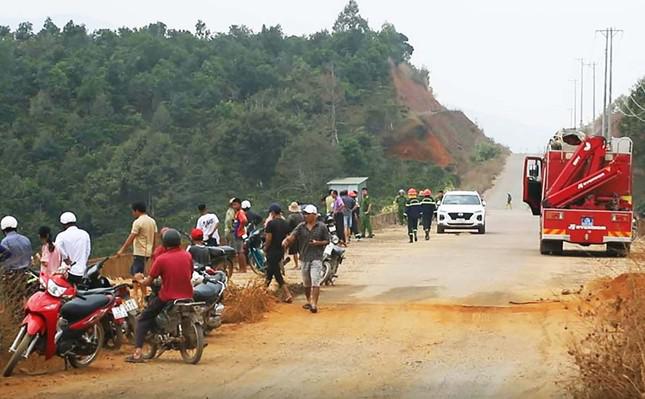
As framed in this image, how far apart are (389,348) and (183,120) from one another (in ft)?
236

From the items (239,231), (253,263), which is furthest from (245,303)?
(239,231)

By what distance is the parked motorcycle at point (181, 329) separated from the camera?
1243cm

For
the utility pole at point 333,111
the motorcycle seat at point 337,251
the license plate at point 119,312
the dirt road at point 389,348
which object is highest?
the utility pole at point 333,111

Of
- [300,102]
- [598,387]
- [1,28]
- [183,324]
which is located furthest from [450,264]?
[1,28]

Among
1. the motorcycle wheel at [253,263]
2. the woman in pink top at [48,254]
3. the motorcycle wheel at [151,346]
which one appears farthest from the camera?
the motorcycle wheel at [253,263]

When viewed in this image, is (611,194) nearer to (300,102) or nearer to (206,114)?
(206,114)

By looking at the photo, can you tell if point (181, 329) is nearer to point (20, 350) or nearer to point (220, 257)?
point (20, 350)

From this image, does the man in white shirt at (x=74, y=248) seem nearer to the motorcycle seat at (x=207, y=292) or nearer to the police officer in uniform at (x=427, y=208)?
the motorcycle seat at (x=207, y=292)

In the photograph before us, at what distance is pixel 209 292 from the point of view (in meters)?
14.0

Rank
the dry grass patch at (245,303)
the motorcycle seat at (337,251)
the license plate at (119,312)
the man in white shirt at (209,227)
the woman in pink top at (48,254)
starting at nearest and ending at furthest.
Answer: the license plate at (119,312) < the woman in pink top at (48,254) < the dry grass patch at (245,303) < the motorcycle seat at (337,251) < the man in white shirt at (209,227)

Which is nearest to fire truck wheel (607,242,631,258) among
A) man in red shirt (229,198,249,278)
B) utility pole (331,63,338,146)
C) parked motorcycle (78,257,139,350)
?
man in red shirt (229,198,249,278)

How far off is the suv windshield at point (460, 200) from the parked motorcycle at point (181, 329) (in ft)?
92.6

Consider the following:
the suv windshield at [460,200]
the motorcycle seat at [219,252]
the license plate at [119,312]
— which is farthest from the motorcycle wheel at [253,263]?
the suv windshield at [460,200]

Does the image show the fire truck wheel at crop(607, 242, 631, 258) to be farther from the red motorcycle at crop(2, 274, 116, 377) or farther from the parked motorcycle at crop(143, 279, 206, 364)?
the red motorcycle at crop(2, 274, 116, 377)
